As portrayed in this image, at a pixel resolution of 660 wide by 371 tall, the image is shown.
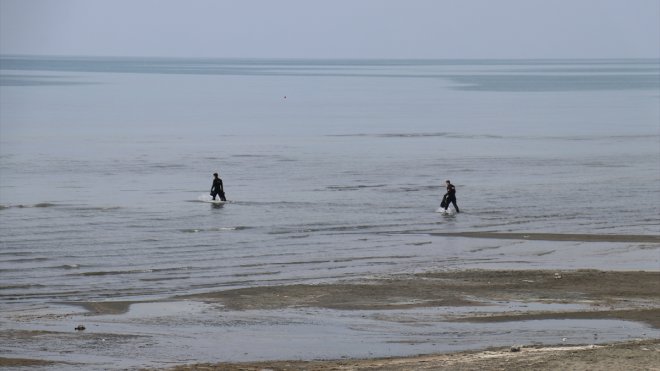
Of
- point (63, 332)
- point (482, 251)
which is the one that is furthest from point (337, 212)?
point (63, 332)

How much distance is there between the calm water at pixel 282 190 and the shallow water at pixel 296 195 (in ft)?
0.35

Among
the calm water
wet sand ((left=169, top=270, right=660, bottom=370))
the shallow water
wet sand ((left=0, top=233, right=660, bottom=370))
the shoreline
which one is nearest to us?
wet sand ((left=0, top=233, right=660, bottom=370))

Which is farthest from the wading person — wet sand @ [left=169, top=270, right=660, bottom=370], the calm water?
wet sand @ [left=169, top=270, right=660, bottom=370]

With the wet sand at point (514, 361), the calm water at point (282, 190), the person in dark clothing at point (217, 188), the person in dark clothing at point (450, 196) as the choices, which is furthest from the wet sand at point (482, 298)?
the person in dark clothing at point (217, 188)

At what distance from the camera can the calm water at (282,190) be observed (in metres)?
31.5

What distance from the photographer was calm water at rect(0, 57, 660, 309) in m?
31.5

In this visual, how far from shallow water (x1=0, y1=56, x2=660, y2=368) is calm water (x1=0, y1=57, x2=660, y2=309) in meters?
0.11

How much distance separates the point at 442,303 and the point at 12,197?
25.7m

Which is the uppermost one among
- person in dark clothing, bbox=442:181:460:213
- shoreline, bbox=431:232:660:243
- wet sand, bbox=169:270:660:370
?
person in dark clothing, bbox=442:181:460:213

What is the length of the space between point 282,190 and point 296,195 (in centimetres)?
183

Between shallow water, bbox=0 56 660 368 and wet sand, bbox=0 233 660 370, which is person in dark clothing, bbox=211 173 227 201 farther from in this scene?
wet sand, bbox=0 233 660 370

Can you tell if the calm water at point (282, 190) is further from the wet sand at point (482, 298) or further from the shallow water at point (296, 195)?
the wet sand at point (482, 298)

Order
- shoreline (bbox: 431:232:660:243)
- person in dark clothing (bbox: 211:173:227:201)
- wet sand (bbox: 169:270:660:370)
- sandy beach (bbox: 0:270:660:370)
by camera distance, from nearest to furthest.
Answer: sandy beach (bbox: 0:270:660:370)
wet sand (bbox: 169:270:660:370)
shoreline (bbox: 431:232:660:243)
person in dark clothing (bbox: 211:173:227:201)

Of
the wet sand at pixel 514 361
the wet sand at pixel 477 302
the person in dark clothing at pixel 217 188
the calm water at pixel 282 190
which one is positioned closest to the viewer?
the wet sand at pixel 514 361
